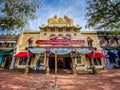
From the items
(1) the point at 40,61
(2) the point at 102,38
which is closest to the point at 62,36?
(1) the point at 40,61

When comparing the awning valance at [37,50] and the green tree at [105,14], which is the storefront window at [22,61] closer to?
the awning valance at [37,50]

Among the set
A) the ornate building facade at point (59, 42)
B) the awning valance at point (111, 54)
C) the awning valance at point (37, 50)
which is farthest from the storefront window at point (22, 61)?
the awning valance at point (111, 54)

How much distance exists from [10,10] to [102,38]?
18.1 m

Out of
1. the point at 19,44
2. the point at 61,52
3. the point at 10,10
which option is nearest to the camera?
the point at 10,10

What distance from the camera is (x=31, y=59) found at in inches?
803

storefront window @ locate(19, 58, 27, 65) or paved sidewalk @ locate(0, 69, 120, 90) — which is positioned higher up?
storefront window @ locate(19, 58, 27, 65)

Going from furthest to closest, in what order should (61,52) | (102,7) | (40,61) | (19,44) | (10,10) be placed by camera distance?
(19,44) → (40,61) → (61,52) → (102,7) → (10,10)

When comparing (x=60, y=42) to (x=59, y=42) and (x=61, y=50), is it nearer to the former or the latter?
(x=59, y=42)

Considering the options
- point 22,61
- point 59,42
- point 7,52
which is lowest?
point 22,61

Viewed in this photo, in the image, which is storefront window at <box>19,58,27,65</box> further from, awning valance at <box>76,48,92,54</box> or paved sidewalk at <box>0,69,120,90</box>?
awning valance at <box>76,48,92,54</box>

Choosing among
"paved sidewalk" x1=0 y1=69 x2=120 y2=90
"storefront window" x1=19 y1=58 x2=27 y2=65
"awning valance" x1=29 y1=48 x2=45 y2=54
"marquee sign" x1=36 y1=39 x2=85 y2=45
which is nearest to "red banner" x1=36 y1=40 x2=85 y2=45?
"marquee sign" x1=36 y1=39 x2=85 y2=45

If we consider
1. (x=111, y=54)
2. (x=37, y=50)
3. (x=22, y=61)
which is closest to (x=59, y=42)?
(x=37, y=50)

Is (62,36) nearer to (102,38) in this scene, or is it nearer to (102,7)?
(102,38)

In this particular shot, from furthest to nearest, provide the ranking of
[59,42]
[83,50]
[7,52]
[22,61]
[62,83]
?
[7,52]
[22,61]
[59,42]
[83,50]
[62,83]
